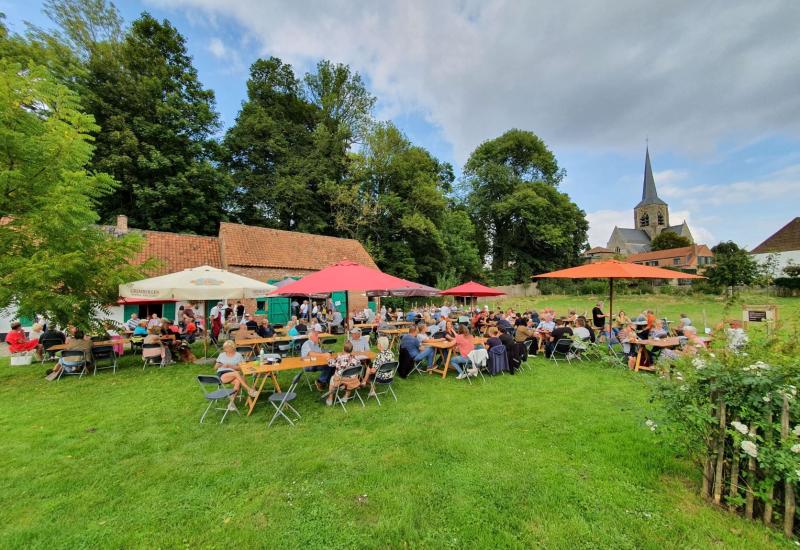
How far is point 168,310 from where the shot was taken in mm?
16906

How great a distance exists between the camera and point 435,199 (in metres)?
31.3

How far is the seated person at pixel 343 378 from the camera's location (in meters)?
6.33

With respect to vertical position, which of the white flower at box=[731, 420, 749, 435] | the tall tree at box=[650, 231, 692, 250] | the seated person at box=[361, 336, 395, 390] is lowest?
the seated person at box=[361, 336, 395, 390]

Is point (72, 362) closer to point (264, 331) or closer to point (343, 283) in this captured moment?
point (264, 331)

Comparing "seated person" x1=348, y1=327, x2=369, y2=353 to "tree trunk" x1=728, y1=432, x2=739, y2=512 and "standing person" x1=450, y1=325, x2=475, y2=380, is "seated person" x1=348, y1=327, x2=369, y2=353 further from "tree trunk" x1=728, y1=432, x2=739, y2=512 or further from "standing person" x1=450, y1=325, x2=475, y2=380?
"tree trunk" x1=728, y1=432, x2=739, y2=512

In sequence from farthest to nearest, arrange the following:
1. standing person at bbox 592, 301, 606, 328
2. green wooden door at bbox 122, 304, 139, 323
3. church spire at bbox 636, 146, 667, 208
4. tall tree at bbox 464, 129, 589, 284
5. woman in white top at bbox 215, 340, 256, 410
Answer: church spire at bbox 636, 146, 667, 208 → tall tree at bbox 464, 129, 589, 284 → green wooden door at bbox 122, 304, 139, 323 → standing person at bbox 592, 301, 606, 328 → woman in white top at bbox 215, 340, 256, 410

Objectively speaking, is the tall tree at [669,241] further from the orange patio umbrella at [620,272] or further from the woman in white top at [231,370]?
the woman in white top at [231,370]

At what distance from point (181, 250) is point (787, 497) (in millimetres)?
22251

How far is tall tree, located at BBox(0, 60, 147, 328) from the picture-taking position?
7.11 m

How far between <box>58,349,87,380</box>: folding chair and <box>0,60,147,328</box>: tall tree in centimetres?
77

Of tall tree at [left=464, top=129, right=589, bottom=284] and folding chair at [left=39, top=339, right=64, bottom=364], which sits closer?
folding chair at [left=39, top=339, right=64, bottom=364]

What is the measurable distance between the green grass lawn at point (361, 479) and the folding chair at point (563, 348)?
306cm

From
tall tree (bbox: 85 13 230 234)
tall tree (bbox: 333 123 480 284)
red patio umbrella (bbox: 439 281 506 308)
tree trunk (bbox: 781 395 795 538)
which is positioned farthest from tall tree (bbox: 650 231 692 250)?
tree trunk (bbox: 781 395 795 538)

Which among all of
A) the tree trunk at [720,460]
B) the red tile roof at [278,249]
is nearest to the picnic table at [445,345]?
the tree trunk at [720,460]
